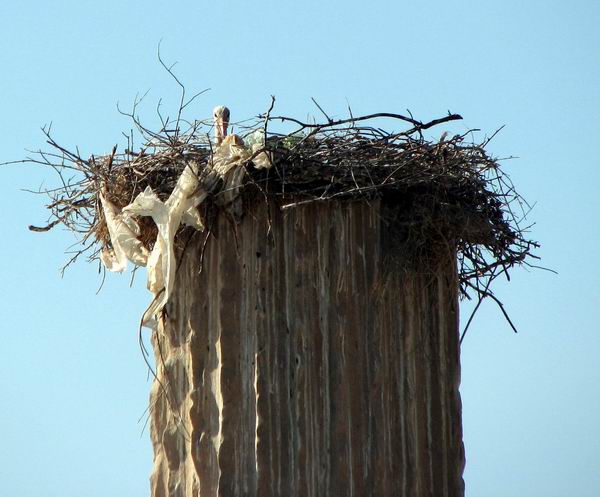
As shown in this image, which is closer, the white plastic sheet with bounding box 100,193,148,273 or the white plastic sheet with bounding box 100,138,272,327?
the white plastic sheet with bounding box 100,138,272,327

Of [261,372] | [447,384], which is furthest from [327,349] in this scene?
[447,384]

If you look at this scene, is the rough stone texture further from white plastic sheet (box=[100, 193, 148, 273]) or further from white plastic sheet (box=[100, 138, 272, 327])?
white plastic sheet (box=[100, 193, 148, 273])

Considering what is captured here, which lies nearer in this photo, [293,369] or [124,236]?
[293,369]

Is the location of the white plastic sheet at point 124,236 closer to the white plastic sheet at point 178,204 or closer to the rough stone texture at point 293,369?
the white plastic sheet at point 178,204

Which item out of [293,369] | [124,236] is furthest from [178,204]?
[293,369]

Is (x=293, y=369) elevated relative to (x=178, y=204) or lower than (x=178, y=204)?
lower

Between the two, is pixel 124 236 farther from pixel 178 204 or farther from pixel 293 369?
pixel 293 369

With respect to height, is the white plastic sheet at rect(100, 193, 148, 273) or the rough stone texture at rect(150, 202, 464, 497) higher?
the white plastic sheet at rect(100, 193, 148, 273)

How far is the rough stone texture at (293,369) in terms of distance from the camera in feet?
32.2

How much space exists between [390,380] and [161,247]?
185cm

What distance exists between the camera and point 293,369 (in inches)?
389

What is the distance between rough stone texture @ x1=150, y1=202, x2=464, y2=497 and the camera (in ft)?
32.2

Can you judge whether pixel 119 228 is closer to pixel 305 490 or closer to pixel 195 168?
pixel 195 168

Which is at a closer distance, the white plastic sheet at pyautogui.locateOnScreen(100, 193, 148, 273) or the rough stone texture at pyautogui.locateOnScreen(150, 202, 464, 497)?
the rough stone texture at pyautogui.locateOnScreen(150, 202, 464, 497)
